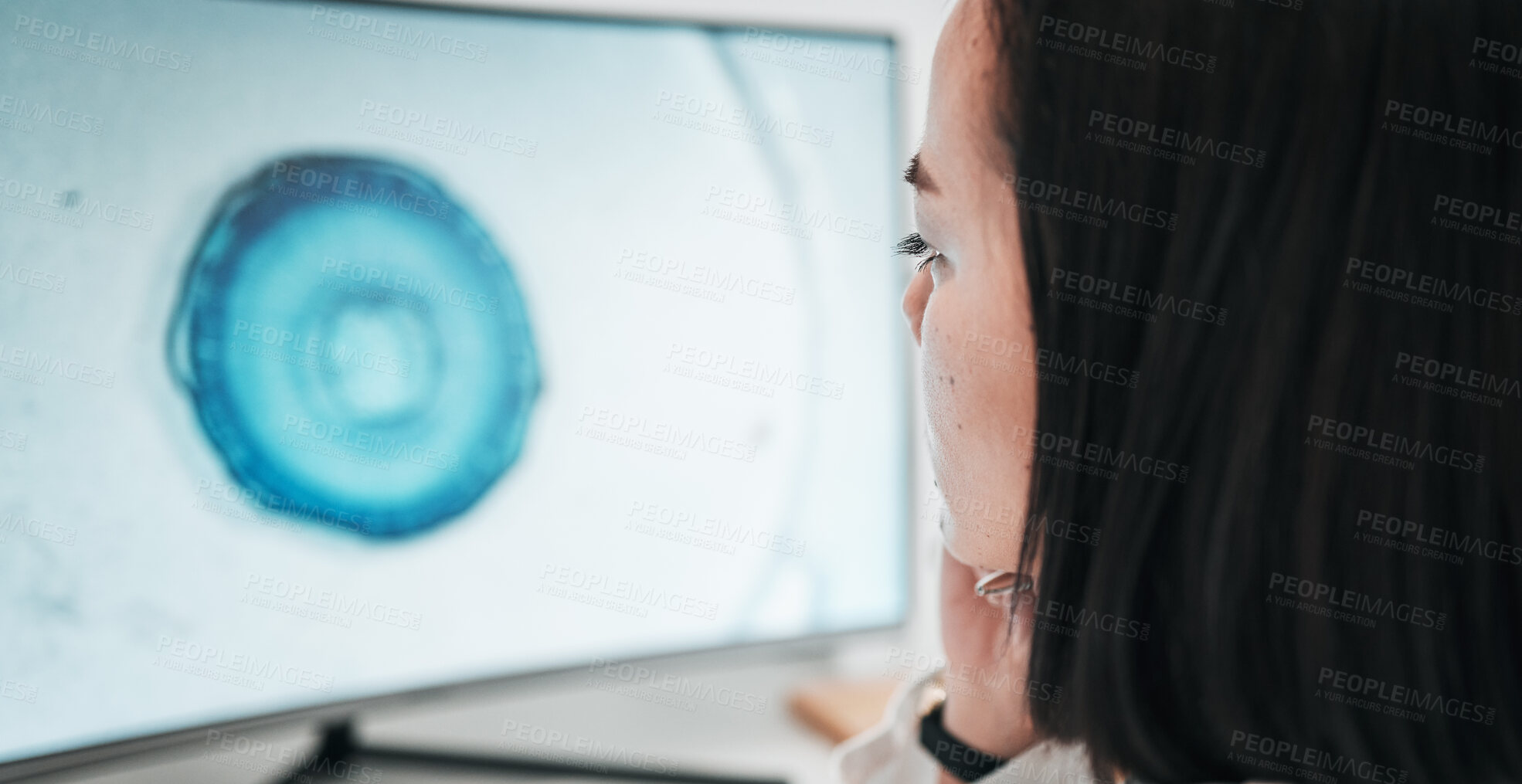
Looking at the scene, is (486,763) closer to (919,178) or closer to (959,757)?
(959,757)

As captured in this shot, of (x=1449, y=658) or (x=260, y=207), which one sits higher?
(x=260, y=207)

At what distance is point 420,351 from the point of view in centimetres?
56

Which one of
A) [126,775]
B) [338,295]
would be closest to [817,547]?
[338,295]

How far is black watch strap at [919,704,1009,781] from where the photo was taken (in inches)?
23.1

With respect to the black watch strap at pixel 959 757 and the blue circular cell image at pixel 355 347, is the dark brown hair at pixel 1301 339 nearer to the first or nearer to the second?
the black watch strap at pixel 959 757

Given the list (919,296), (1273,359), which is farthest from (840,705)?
(1273,359)

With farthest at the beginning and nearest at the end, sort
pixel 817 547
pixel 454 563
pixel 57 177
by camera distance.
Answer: pixel 817 547, pixel 454 563, pixel 57 177

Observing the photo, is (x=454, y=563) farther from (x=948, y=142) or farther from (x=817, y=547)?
(x=948, y=142)

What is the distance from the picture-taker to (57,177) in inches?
17.7

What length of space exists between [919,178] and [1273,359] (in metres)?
0.19

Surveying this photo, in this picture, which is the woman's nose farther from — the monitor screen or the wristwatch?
the wristwatch

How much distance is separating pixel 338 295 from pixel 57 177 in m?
0.15

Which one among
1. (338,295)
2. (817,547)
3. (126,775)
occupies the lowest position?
(126,775)

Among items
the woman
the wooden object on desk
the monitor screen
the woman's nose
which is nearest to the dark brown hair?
the woman
